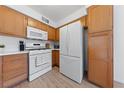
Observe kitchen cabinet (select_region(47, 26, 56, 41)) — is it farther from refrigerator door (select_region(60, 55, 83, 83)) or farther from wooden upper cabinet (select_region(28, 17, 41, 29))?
refrigerator door (select_region(60, 55, 83, 83))

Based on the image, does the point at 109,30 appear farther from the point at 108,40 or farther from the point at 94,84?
the point at 94,84

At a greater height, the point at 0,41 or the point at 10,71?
the point at 0,41

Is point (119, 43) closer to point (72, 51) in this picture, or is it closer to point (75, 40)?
point (75, 40)

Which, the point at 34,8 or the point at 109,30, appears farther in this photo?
the point at 34,8

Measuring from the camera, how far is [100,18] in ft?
7.08

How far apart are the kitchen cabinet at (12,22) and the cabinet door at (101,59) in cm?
200

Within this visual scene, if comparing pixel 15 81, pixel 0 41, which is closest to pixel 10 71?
pixel 15 81

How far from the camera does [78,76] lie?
245cm

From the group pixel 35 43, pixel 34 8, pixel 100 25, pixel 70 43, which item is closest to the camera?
pixel 100 25

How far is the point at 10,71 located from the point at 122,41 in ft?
9.52

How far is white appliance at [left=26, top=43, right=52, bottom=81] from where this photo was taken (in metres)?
2.67

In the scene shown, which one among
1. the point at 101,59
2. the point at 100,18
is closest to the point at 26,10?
the point at 100,18

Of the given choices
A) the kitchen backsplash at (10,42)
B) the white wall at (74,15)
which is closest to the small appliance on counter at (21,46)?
the kitchen backsplash at (10,42)

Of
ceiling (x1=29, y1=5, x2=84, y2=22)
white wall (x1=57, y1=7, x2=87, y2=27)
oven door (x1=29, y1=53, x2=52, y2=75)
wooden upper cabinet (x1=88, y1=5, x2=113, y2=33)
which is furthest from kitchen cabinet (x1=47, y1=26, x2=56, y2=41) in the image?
wooden upper cabinet (x1=88, y1=5, x2=113, y2=33)
